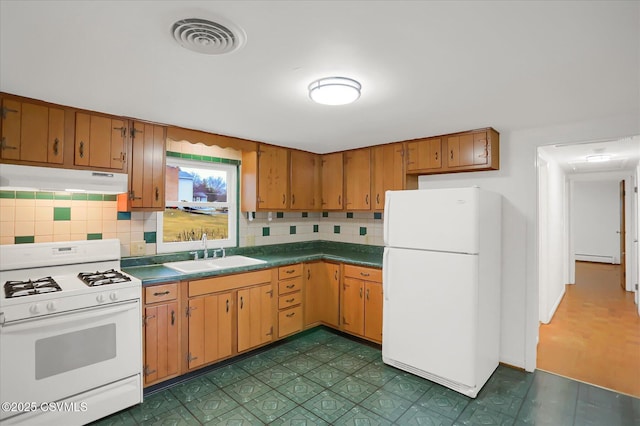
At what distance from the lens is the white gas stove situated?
1.94m

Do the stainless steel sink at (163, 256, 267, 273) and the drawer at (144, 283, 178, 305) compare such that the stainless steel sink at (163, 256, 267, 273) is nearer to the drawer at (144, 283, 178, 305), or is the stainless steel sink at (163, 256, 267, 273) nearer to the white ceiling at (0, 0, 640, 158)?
the drawer at (144, 283, 178, 305)

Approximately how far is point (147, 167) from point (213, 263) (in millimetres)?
1146

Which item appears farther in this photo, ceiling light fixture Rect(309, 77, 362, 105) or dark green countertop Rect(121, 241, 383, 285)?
dark green countertop Rect(121, 241, 383, 285)

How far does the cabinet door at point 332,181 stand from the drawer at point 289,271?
0.98 metres

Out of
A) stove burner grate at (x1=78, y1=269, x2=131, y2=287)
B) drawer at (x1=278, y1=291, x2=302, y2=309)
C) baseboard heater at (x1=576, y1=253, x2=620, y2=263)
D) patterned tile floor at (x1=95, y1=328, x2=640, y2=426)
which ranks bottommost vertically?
patterned tile floor at (x1=95, y1=328, x2=640, y2=426)

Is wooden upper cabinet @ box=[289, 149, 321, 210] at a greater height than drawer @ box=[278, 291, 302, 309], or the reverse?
wooden upper cabinet @ box=[289, 149, 321, 210]

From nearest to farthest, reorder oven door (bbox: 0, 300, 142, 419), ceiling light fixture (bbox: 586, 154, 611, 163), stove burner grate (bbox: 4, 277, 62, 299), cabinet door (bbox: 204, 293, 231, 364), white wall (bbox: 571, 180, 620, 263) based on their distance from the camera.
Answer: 1. oven door (bbox: 0, 300, 142, 419)
2. stove burner grate (bbox: 4, 277, 62, 299)
3. cabinet door (bbox: 204, 293, 231, 364)
4. ceiling light fixture (bbox: 586, 154, 611, 163)
5. white wall (bbox: 571, 180, 620, 263)

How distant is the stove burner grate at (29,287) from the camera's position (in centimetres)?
204

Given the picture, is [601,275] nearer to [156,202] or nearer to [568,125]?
[568,125]

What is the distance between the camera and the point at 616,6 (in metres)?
1.26

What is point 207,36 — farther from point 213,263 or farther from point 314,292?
point 314,292

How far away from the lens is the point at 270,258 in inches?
144

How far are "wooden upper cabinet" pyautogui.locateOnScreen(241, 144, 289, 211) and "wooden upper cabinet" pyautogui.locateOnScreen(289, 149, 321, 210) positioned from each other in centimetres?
12

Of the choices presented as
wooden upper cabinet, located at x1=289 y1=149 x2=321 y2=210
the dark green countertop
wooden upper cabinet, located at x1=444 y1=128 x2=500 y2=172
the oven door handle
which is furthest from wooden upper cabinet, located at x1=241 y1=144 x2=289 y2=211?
wooden upper cabinet, located at x1=444 y1=128 x2=500 y2=172
